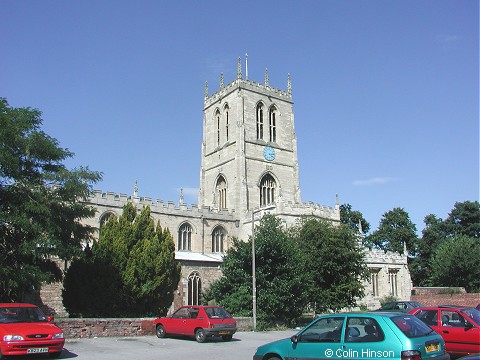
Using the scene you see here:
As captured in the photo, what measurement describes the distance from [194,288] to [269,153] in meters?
20.3

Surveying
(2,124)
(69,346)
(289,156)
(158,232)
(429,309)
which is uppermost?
(289,156)

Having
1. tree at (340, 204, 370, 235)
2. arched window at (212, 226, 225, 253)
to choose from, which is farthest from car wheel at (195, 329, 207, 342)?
tree at (340, 204, 370, 235)

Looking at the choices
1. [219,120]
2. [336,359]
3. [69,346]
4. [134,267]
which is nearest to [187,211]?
[219,120]

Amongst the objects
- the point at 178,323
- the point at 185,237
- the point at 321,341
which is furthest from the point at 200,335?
the point at 185,237

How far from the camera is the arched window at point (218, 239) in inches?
1836

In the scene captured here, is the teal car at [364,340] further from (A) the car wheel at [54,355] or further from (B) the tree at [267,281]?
(B) the tree at [267,281]

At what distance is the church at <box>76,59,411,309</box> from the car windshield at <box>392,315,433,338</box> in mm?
32710

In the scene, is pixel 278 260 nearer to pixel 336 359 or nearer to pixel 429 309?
pixel 429 309

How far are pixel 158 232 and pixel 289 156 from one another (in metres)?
28.1

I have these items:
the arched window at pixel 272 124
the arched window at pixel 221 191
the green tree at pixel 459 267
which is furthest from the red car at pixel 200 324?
the arched window at pixel 272 124

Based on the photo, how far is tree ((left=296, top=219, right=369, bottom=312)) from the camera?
3078cm

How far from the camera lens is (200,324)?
18.1 meters

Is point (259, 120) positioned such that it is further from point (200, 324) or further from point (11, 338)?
point (11, 338)

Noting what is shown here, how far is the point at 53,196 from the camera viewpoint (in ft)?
70.1
